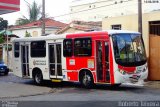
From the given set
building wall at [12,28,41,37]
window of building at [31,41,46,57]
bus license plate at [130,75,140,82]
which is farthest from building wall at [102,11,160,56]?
building wall at [12,28,41,37]

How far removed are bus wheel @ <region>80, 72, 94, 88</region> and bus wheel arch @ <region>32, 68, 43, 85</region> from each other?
357 cm

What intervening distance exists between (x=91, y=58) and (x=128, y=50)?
1857 millimetres

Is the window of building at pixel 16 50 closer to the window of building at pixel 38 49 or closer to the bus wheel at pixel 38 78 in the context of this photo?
the window of building at pixel 38 49

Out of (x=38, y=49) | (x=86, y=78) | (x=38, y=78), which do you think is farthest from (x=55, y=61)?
(x=86, y=78)

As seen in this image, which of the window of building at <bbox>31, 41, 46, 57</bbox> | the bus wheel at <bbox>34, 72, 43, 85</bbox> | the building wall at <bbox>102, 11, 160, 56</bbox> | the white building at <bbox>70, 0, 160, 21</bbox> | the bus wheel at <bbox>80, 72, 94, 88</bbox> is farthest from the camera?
the white building at <bbox>70, 0, 160, 21</bbox>

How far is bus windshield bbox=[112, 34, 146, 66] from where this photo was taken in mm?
18250

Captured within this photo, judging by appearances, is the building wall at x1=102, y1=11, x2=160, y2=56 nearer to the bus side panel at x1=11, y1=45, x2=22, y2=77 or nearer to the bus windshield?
the bus windshield

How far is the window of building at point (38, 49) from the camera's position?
2198 centimetres

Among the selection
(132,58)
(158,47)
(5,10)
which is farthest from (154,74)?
(5,10)

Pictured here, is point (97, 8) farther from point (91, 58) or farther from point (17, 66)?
Result: point (91, 58)

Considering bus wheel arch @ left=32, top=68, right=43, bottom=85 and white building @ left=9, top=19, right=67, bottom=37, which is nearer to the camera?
bus wheel arch @ left=32, top=68, right=43, bottom=85

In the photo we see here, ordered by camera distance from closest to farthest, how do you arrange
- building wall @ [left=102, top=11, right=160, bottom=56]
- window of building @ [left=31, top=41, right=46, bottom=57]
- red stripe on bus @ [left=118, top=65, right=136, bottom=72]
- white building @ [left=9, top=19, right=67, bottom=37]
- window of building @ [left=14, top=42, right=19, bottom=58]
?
red stripe on bus @ [left=118, top=65, right=136, bottom=72] → window of building @ [left=31, top=41, right=46, bottom=57] → building wall @ [left=102, top=11, right=160, bottom=56] → window of building @ [left=14, top=42, right=19, bottom=58] → white building @ [left=9, top=19, right=67, bottom=37]

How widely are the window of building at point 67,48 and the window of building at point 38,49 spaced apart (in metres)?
1.76

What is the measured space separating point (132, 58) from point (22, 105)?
6.88 m
